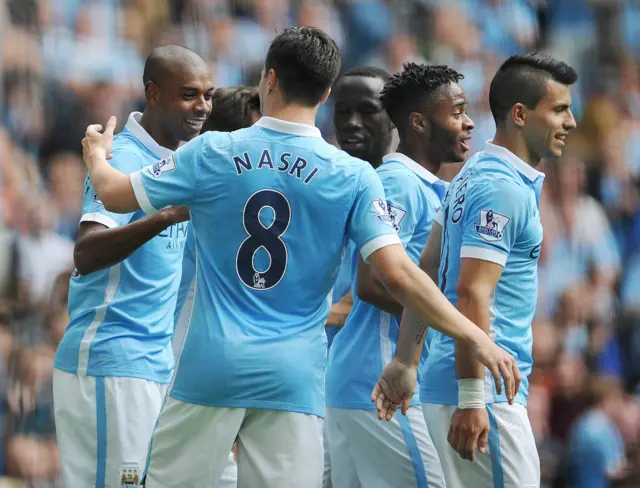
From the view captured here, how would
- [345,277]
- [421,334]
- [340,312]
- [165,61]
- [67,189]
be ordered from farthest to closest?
[67,189], [345,277], [340,312], [165,61], [421,334]

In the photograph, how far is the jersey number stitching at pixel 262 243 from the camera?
177 inches

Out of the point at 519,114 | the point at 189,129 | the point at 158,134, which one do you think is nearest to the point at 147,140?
the point at 158,134

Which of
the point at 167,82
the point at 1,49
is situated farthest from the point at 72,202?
the point at 167,82

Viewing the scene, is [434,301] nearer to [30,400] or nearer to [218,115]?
[218,115]

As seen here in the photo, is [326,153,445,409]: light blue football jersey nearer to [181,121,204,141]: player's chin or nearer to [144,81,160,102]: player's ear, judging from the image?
[181,121,204,141]: player's chin

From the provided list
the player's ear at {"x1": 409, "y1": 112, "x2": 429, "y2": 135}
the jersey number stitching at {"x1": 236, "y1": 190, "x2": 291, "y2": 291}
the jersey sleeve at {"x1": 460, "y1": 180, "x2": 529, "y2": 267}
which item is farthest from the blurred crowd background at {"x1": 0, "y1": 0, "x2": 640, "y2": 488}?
the jersey sleeve at {"x1": 460, "y1": 180, "x2": 529, "y2": 267}

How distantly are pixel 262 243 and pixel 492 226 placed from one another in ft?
3.17

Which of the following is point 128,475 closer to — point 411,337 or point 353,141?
point 411,337

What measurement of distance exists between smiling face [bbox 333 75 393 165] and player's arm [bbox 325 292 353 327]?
3.22 feet

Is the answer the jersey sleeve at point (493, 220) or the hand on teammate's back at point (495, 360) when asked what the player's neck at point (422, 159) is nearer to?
the jersey sleeve at point (493, 220)

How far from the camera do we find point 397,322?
5.94 m

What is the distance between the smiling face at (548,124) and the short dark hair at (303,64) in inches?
40.7

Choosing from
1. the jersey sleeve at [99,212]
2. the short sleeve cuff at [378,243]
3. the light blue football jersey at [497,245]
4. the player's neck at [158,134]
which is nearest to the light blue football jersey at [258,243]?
the short sleeve cuff at [378,243]

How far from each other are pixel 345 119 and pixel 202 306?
111 inches
